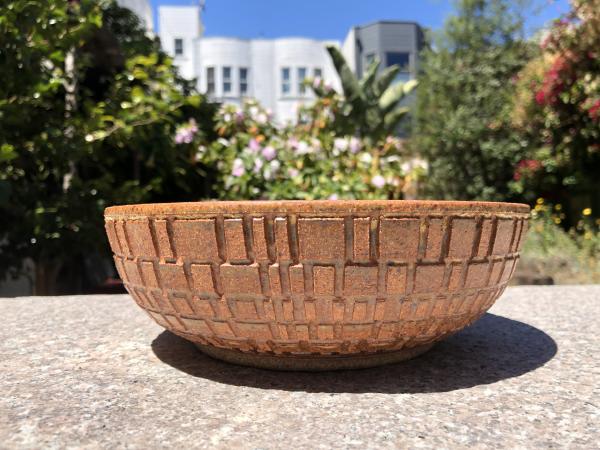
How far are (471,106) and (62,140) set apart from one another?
9693mm

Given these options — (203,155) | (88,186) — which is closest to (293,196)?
(203,155)

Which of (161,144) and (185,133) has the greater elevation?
(185,133)

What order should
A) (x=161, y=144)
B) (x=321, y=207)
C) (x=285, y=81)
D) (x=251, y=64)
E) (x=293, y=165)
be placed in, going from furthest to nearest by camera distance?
1. (x=251, y=64)
2. (x=285, y=81)
3. (x=293, y=165)
4. (x=161, y=144)
5. (x=321, y=207)

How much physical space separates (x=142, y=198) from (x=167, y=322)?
2.66m

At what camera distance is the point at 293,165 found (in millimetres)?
4402

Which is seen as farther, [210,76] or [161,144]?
[210,76]

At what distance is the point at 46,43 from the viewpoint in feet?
9.41

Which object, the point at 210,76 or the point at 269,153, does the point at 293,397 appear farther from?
the point at 210,76

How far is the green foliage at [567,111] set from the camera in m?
6.34

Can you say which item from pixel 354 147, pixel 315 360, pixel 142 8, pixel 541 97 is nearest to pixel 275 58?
pixel 142 8

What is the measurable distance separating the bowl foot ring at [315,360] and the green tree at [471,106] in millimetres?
8998

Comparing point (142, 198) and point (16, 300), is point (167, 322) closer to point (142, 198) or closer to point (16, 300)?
point (16, 300)

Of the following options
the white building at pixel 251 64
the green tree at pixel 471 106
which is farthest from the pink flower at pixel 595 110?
the white building at pixel 251 64

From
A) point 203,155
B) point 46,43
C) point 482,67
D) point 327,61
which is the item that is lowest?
point 203,155
